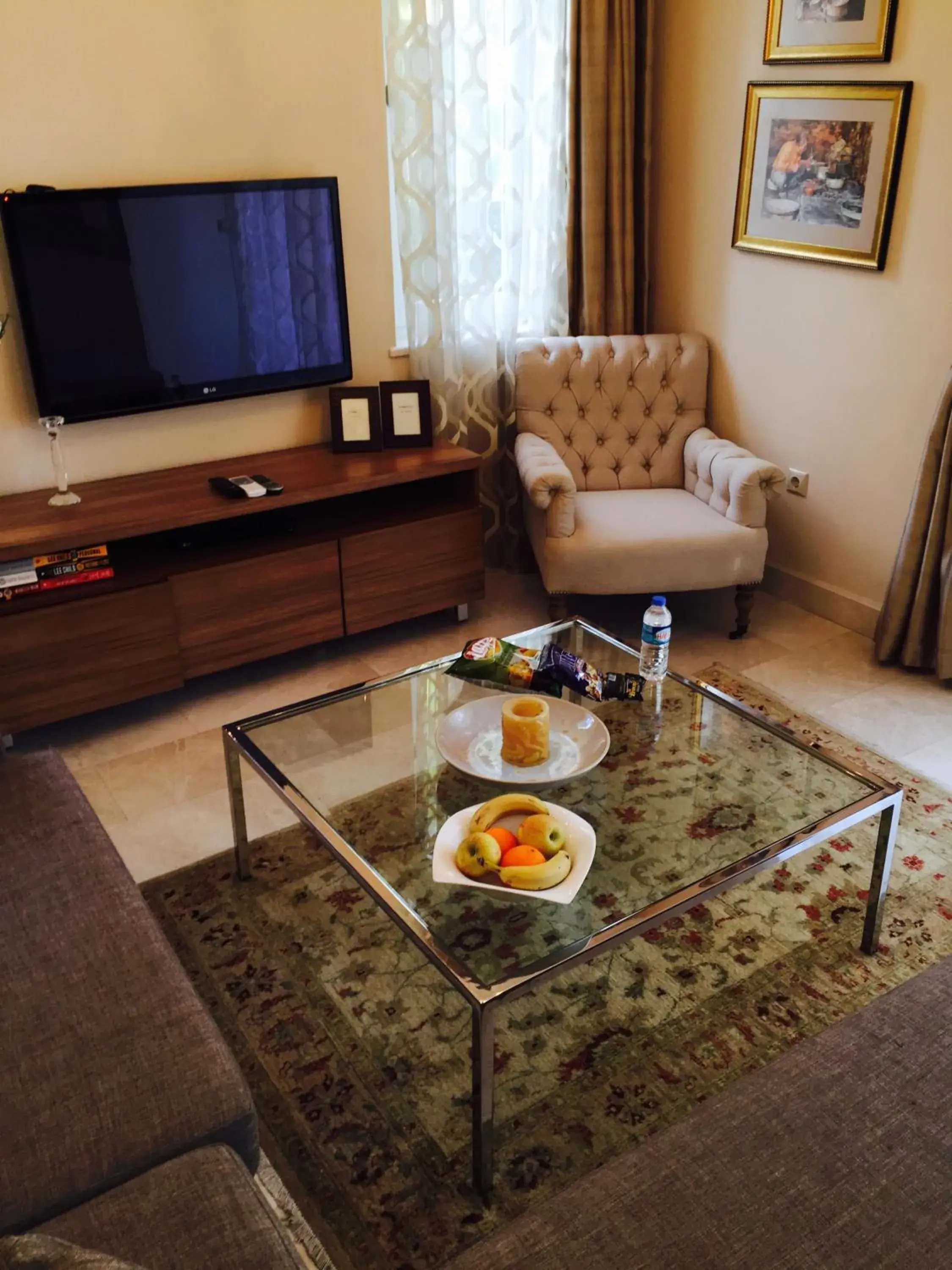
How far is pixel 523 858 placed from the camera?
192 centimetres

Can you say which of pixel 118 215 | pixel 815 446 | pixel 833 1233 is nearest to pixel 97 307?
pixel 118 215

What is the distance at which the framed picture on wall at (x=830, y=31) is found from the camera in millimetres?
3215

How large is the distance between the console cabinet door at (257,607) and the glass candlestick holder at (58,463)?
0.39m

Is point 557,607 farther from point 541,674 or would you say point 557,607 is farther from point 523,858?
point 523,858

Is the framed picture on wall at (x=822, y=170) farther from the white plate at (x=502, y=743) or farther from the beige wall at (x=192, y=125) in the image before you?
the white plate at (x=502, y=743)

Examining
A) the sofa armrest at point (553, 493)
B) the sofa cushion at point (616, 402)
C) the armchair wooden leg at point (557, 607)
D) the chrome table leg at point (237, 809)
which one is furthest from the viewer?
the sofa cushion at point (616, 402)

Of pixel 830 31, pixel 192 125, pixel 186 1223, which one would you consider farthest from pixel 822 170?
pixel 186 1223

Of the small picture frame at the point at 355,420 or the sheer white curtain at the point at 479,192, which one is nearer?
the sheer white curtain at the point at 479,192

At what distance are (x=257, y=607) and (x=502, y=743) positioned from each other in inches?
50.7

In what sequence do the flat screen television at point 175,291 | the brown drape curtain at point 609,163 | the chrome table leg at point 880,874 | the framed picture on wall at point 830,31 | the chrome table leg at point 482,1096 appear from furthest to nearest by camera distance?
the brown drape curtain at point 609,163 → the framed picture on wall at point 830,31 → the flat screen television at point 175,291 → the chrome table leg at point 880,874 → the chrome table leg at point 482,1096

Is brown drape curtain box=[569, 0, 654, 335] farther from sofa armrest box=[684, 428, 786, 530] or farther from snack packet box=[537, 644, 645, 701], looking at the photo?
snack packet box=[537, 644, 645, 701]

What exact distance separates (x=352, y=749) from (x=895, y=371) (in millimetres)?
2145

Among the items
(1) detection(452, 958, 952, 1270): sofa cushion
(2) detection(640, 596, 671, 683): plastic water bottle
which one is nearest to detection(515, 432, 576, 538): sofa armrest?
(2) detection(640, 596, 671, 683): plastic water bottle

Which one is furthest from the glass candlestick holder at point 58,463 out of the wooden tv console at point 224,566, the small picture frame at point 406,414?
the small picture frame at point 406,414
